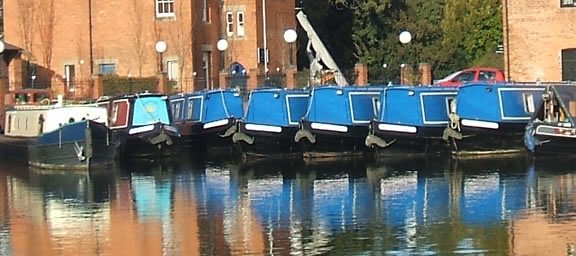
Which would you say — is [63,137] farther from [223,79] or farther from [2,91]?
[223,79]

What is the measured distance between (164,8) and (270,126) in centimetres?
2128

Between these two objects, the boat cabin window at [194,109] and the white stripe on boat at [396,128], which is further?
the boat cabin window at [194,109]

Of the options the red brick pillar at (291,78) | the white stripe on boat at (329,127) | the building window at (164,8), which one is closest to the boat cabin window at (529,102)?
the white stripe on boat at (329,127)

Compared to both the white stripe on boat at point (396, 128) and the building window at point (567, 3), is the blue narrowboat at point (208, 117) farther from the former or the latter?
the building window at point (567, 3)

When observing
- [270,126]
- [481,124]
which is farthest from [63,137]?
[481,124]

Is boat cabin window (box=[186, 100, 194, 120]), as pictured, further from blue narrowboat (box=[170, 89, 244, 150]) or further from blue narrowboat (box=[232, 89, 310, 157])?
blue narrowboat (box=[232, 89, 310, 157])

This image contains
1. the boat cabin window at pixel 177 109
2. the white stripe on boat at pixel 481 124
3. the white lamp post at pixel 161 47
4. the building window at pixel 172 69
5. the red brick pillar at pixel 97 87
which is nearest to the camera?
the white stripe on boat at pixel 481 124

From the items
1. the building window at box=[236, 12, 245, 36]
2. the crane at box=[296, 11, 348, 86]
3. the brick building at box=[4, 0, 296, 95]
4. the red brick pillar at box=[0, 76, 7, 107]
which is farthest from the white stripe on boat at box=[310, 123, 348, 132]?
the building window at box=[236, 12, 245, 36]

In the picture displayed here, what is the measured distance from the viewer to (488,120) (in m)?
37.7

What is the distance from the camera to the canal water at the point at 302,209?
66.8 feet

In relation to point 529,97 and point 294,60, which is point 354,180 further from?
point 294,60

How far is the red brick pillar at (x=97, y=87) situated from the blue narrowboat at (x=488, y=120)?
2151cm

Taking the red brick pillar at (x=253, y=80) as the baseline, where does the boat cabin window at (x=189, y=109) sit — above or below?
below

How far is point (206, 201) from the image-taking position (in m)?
28.0
